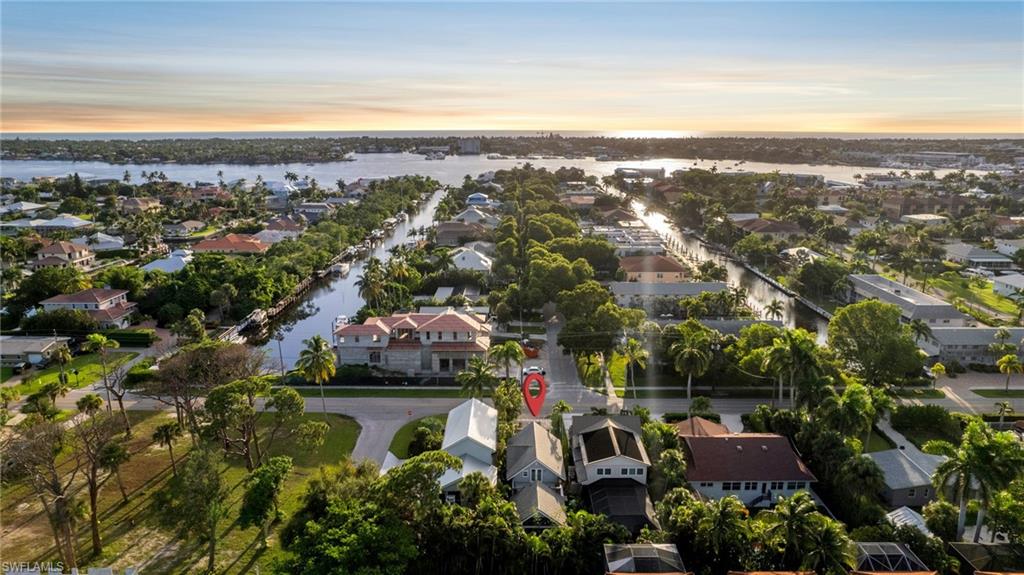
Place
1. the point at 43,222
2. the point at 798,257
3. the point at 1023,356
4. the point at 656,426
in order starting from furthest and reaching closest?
the point at 43,222 < the point at 798,257 < the point at 1023,356 < the point at 656,426

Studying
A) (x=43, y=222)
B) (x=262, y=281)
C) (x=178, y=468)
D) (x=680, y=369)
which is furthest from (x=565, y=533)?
(x=43, y=222)

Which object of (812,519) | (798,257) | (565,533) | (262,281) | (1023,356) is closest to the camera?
(812,519)

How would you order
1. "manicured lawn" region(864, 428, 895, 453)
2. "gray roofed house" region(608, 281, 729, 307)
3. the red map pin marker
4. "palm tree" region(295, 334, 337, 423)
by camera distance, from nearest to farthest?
"manicured lawn" region(864, 428, 895, 453), the red map pin marker, "palm tree" region(295, 334, 337, 423), "gray roofed house" region(608, 281, 729, 307)

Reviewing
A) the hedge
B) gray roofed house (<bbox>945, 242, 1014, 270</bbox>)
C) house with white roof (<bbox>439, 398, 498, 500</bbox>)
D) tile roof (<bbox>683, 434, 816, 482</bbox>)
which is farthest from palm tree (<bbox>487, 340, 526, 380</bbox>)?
gray roofed house (<bbox>945, 242, 1014, 270</bbox>)

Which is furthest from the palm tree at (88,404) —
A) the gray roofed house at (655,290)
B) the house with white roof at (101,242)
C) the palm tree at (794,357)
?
the house with white roof at (101,242)

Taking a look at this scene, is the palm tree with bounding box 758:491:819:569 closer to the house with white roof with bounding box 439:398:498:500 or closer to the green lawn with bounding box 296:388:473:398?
the house with white roof with bounding box 439:398:498:500

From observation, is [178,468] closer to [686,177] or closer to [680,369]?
[680,369]
